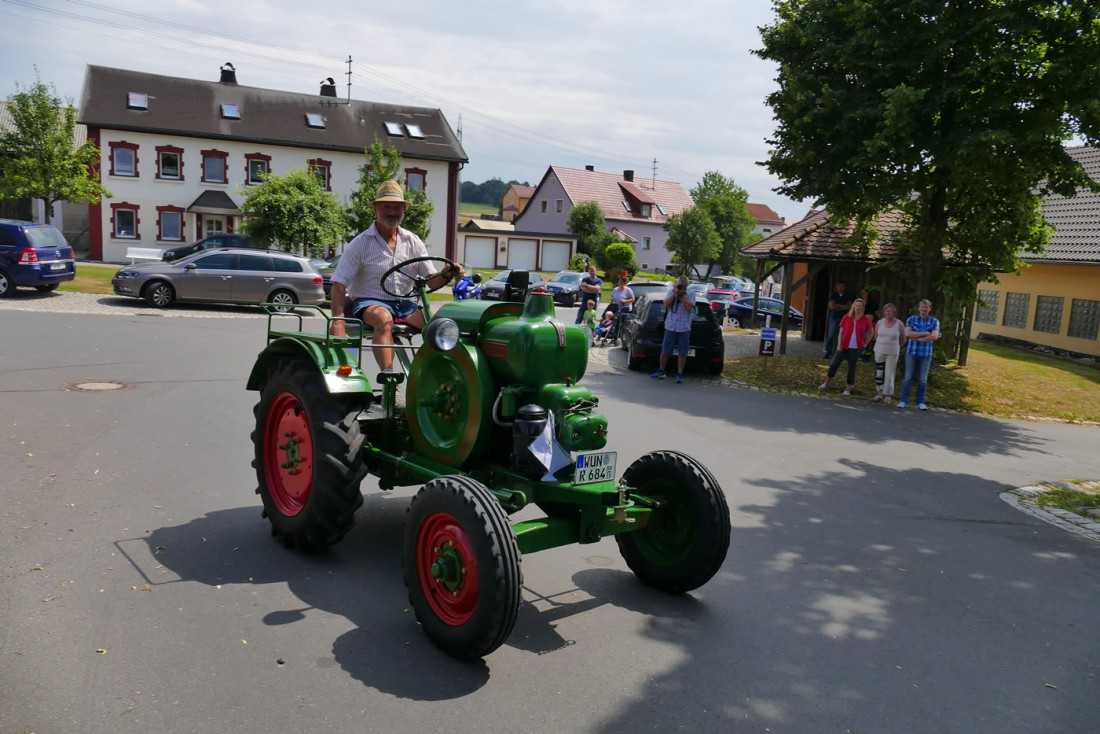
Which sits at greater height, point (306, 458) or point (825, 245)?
point (825, 245)

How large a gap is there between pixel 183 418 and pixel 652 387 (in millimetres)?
7526

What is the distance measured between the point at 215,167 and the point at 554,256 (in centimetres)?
2658

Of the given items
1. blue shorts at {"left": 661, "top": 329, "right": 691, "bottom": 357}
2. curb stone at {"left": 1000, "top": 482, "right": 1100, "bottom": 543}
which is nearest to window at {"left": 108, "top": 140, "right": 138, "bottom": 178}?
blue shorts at {"left": 661, "top": 329, "right": 691, "bottom": 357}

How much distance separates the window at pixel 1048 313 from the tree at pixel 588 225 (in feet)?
118

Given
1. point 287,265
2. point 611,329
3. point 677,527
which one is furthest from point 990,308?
point 677,527

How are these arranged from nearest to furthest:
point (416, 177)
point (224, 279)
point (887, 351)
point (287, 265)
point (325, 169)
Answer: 1. point (887, 351)
2. point (224, 279)
3. point (287, 265)
4. point (325, 169)
5. point (416, 177)

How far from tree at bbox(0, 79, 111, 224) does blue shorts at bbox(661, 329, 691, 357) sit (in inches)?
1067

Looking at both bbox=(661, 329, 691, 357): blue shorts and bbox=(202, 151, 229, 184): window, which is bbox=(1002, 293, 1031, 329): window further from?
bbox=(202, 151, 229, 184): window

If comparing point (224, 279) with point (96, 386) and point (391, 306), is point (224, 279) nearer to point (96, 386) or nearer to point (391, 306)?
point (96, 386)

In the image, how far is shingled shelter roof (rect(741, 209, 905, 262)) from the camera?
740 inches

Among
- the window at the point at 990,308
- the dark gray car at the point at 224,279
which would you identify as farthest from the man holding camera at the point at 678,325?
the window at the point at 990,308

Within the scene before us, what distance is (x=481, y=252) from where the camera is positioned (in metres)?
58.8

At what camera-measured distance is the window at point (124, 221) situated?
37969 mm

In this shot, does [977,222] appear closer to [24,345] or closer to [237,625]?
[237,625]
